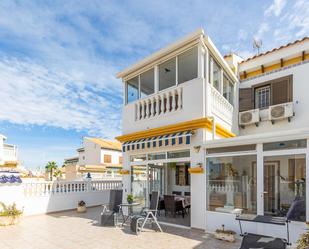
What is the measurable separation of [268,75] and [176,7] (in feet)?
23.4

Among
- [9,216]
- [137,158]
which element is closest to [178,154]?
[137,158]

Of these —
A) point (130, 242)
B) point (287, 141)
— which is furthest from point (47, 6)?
point (287, 141)

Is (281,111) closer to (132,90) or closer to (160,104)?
(160,104)

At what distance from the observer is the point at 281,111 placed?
13.5m

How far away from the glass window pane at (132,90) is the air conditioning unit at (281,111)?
8.02 meters

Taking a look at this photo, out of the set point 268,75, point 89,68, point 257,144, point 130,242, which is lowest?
point 130,242

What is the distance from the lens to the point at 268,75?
15.0m

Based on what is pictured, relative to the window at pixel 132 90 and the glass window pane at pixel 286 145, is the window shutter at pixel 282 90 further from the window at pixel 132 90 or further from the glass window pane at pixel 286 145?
the window at pixel 132 90

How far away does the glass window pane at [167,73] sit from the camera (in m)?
13.6

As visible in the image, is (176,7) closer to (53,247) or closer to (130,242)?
(130,242)

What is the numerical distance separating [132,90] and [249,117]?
7527mm

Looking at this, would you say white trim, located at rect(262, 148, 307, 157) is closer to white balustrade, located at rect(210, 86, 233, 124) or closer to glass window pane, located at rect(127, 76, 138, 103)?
white balustrade, located at rect(210, 86, 233, 124)

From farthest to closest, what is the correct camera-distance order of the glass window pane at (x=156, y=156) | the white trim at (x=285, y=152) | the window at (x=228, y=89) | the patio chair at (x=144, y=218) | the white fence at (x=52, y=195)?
the window at (x=228, y=89) < the white fence at (x=52, y=195) < the glass window pane at (x=156, y=156) < the patio chair at (x=144, y=218) < the white trim at (x=285, y=152)

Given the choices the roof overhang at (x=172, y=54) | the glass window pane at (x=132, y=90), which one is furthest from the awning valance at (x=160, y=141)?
the roof overhang at (x=172, y=54)
